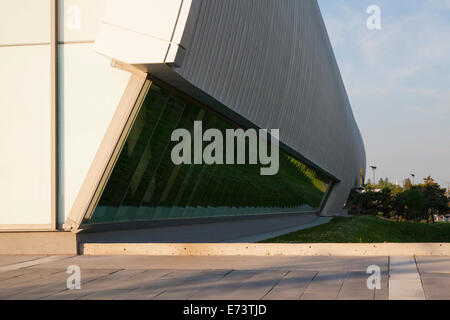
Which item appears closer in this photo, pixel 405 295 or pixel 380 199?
pixel 405 295

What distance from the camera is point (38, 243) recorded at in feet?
39.3

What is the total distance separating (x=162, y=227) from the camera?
15875mm

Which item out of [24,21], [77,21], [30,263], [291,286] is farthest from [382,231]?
[291,286]

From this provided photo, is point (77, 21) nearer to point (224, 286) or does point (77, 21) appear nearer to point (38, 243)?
Answer: point (38, 243)

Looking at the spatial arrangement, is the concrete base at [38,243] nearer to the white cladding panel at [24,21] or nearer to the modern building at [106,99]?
the modern building at [106,99]

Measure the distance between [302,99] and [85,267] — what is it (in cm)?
1857

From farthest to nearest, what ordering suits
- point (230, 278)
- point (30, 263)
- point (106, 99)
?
point (106, 99)
point (30, 263)
point (230, 278)

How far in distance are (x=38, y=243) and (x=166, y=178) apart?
14.3 feet

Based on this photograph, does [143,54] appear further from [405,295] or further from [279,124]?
[279,124]

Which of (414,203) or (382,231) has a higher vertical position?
(414,203)

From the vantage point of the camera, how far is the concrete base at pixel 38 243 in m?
11.8

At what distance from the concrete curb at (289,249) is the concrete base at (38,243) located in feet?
3.93

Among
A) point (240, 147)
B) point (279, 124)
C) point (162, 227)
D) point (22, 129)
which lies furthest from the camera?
point (279, 124)
